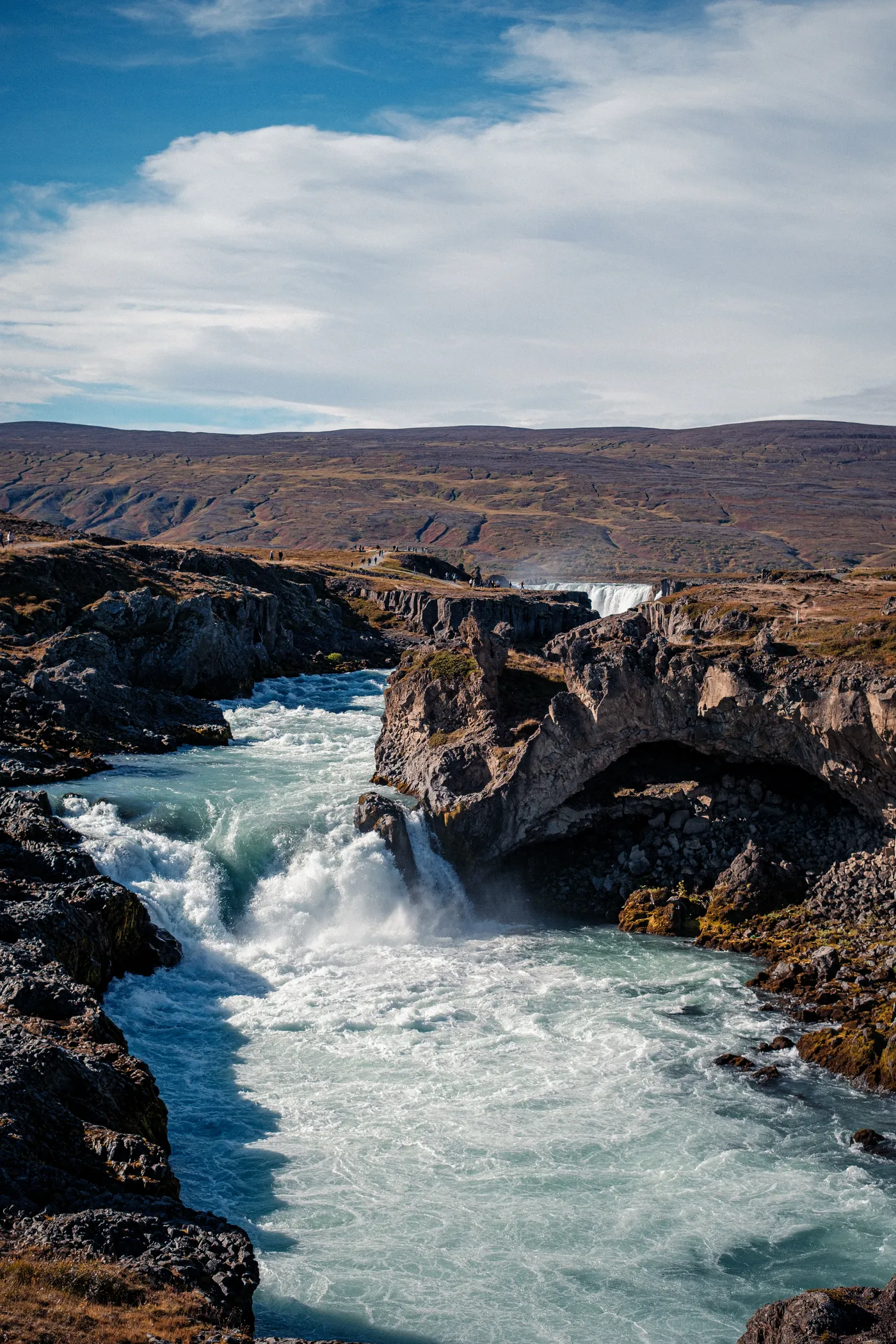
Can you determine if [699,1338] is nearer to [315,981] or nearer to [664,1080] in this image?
[664,1080]

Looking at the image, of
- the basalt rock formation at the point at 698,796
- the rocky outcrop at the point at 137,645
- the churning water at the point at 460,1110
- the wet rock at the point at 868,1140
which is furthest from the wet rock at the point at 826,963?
the rocky outcrop at the point at 137,645

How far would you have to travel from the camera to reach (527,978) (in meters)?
31.9

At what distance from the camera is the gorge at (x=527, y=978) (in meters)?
19.6

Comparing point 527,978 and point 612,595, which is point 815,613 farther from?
point 612,595

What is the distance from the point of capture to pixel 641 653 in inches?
1479

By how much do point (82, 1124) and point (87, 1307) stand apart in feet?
17.6

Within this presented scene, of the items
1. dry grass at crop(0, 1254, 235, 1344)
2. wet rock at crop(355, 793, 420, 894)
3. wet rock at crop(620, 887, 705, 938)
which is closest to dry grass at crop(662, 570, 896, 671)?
wet rock at crop(620, 887, 705, 938)

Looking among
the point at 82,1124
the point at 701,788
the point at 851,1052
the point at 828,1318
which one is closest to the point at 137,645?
the point at 701,788

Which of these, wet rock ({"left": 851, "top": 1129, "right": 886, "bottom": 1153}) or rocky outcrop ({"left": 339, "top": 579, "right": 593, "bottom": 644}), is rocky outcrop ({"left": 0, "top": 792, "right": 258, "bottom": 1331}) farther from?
rocky outcrop ({"left": 339, "top": 579, "right": 593, "bottom": 644})

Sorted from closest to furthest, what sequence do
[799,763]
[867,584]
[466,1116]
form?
[466,1116] → [799,763] → [867,584]

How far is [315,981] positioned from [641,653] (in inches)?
601

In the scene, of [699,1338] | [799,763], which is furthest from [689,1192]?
[799,763]

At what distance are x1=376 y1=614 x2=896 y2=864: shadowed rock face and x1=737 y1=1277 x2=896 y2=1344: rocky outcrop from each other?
19.7m

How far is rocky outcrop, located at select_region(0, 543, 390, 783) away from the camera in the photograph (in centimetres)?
5222
